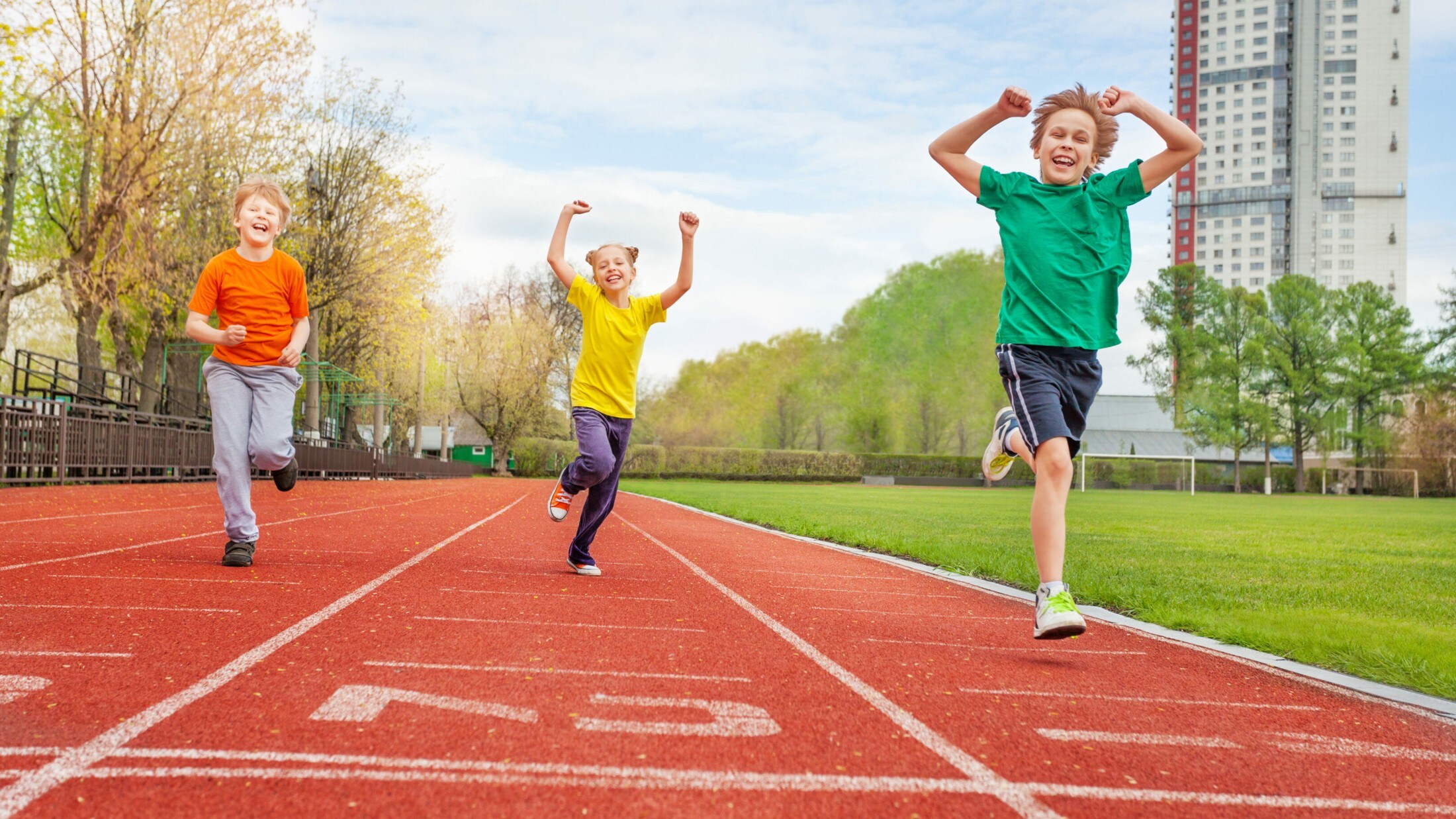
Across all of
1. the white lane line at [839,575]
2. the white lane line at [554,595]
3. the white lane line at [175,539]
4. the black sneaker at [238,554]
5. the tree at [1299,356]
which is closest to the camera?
the white lane line at [554,595]

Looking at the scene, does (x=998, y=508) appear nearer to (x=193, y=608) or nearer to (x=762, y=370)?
(x=193, y=608)

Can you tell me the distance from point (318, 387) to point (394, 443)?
930 inches

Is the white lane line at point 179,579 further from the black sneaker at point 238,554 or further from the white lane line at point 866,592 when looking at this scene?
the white lane line at point 866,592

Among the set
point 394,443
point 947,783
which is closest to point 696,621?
point 947,783

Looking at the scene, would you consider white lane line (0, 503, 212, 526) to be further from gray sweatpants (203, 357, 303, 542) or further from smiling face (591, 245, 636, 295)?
smiling face (591, 245, 636, 295)

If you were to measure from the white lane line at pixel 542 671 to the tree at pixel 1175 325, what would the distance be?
69390mm

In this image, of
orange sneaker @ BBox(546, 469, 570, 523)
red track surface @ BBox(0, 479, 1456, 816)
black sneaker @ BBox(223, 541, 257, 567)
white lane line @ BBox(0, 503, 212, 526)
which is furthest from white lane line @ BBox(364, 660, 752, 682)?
white lane line @ BBox(0, 503, 212, 526)

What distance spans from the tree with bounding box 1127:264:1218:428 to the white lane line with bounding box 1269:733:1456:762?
226 feet

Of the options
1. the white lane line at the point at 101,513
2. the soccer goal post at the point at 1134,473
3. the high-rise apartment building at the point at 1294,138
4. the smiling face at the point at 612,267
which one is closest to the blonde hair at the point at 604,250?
the smiling face at the point at 612,267

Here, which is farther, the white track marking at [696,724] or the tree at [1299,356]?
the tree at [1299,356]

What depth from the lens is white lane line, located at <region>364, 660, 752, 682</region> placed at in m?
3.70

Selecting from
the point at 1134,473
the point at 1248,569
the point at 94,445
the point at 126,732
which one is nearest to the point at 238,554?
the point at 126,732

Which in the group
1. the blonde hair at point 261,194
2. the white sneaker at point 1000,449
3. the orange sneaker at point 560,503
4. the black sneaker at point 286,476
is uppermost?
the blonde hair at point 261,194

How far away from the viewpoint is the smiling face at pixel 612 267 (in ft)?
21.5
